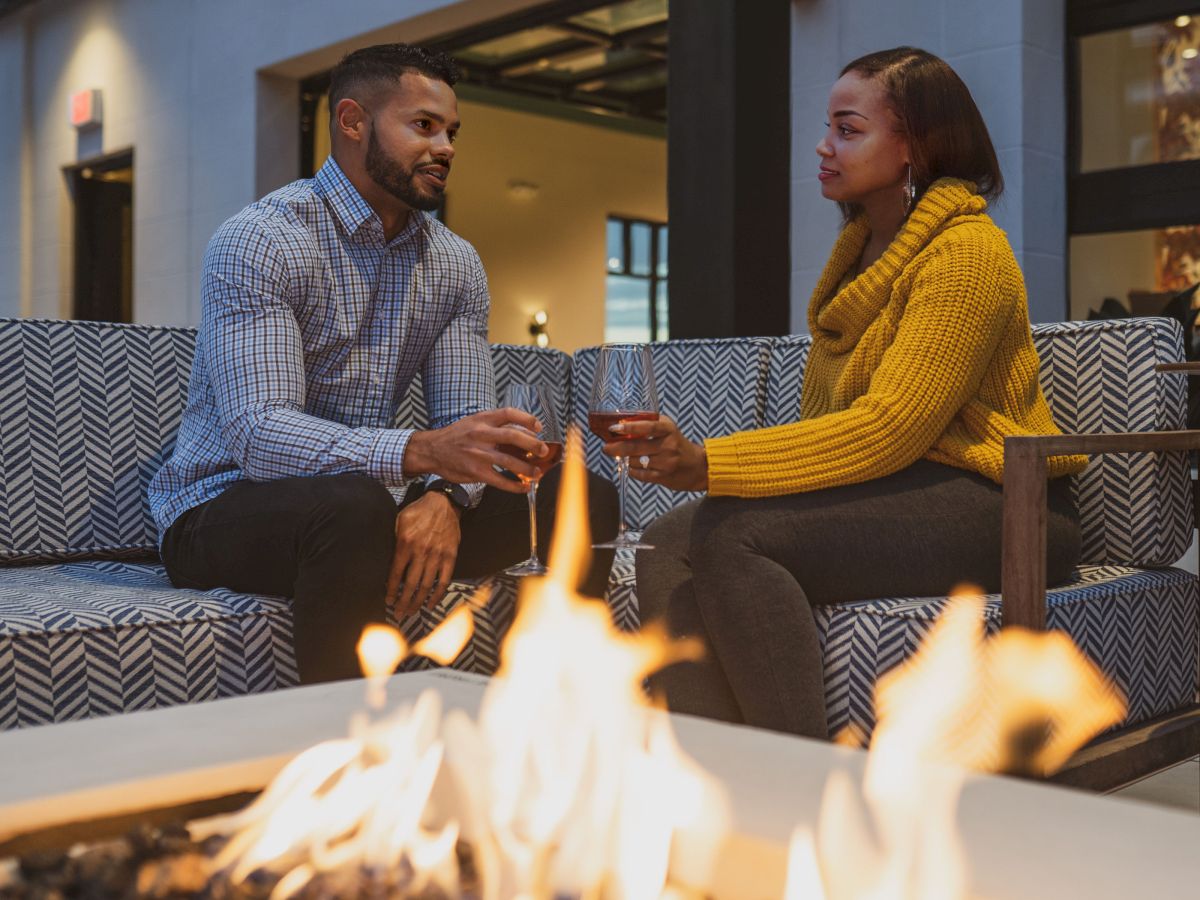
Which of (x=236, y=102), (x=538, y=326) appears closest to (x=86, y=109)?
(x=236, y=102)

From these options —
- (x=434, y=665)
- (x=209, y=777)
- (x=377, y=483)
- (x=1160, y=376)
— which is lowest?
(x=434, y=665)

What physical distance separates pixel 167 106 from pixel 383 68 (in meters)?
6.48

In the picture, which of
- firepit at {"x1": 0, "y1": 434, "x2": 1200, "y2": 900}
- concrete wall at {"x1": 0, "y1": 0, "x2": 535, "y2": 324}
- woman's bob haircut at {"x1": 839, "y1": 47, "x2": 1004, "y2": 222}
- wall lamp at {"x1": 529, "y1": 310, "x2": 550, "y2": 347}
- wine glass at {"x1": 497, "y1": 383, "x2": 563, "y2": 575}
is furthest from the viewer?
wall lamp at {"x1": 529, "y1": 310, "x2": 550, "y2": 347}

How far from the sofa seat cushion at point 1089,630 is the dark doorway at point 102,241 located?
7565 mm

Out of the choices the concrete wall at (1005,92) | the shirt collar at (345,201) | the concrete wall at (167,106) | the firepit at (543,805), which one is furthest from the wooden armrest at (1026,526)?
the concrete wall at (167,106)

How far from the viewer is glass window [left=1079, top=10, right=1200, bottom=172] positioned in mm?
4500

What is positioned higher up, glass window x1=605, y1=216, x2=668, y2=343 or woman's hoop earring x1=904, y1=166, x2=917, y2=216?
glass window x1=605, y1=216, x2=668, y2=343

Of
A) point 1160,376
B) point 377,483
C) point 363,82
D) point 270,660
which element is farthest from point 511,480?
point 1160,376

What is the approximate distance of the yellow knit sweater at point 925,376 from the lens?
184 centimetres

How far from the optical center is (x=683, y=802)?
74cm

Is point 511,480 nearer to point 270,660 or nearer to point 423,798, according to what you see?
point 270,660

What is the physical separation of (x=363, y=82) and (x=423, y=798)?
167cm

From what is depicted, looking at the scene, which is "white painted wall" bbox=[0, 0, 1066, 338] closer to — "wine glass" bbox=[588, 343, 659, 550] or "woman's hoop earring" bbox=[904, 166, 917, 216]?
"woman's hoop earring" bbox=[904, 166, 917, 216]

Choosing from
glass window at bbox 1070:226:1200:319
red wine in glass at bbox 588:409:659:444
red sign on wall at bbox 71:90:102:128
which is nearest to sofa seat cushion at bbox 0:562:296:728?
red wine in glass at bbox 588:409:659:444
